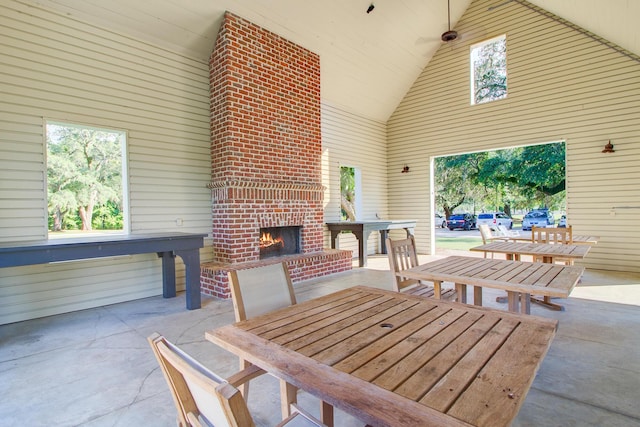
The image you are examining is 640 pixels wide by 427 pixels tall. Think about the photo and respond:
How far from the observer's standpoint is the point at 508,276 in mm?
2508

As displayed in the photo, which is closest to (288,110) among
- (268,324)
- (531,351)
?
(268,324)

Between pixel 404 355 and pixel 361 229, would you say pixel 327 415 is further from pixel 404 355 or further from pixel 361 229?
pixel 361 229

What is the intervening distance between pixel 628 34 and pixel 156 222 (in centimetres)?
798

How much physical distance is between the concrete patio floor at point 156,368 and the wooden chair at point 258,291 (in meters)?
0.65

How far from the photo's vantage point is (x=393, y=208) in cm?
922

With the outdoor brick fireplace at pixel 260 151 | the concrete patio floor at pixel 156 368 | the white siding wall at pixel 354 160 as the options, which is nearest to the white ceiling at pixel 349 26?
the outdoor brick fireplace at pixel 260 151

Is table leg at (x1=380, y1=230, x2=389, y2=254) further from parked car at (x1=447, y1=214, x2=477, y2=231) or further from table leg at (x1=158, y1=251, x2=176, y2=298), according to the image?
parked car at (x1=447, y1=214, x2=477, y2=231)

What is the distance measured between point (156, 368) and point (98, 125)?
3247 mm

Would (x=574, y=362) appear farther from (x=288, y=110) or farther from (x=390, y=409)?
(x=288, y=110)

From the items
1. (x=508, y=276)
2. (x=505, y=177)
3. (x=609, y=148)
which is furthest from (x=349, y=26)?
(x=505, y=177)

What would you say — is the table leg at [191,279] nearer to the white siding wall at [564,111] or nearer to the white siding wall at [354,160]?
the white siding wall at [354,160]

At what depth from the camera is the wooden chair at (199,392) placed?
68cm

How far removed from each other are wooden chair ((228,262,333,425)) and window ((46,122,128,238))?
11094 mm

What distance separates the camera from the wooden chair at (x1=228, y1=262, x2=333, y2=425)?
5.98 feet
